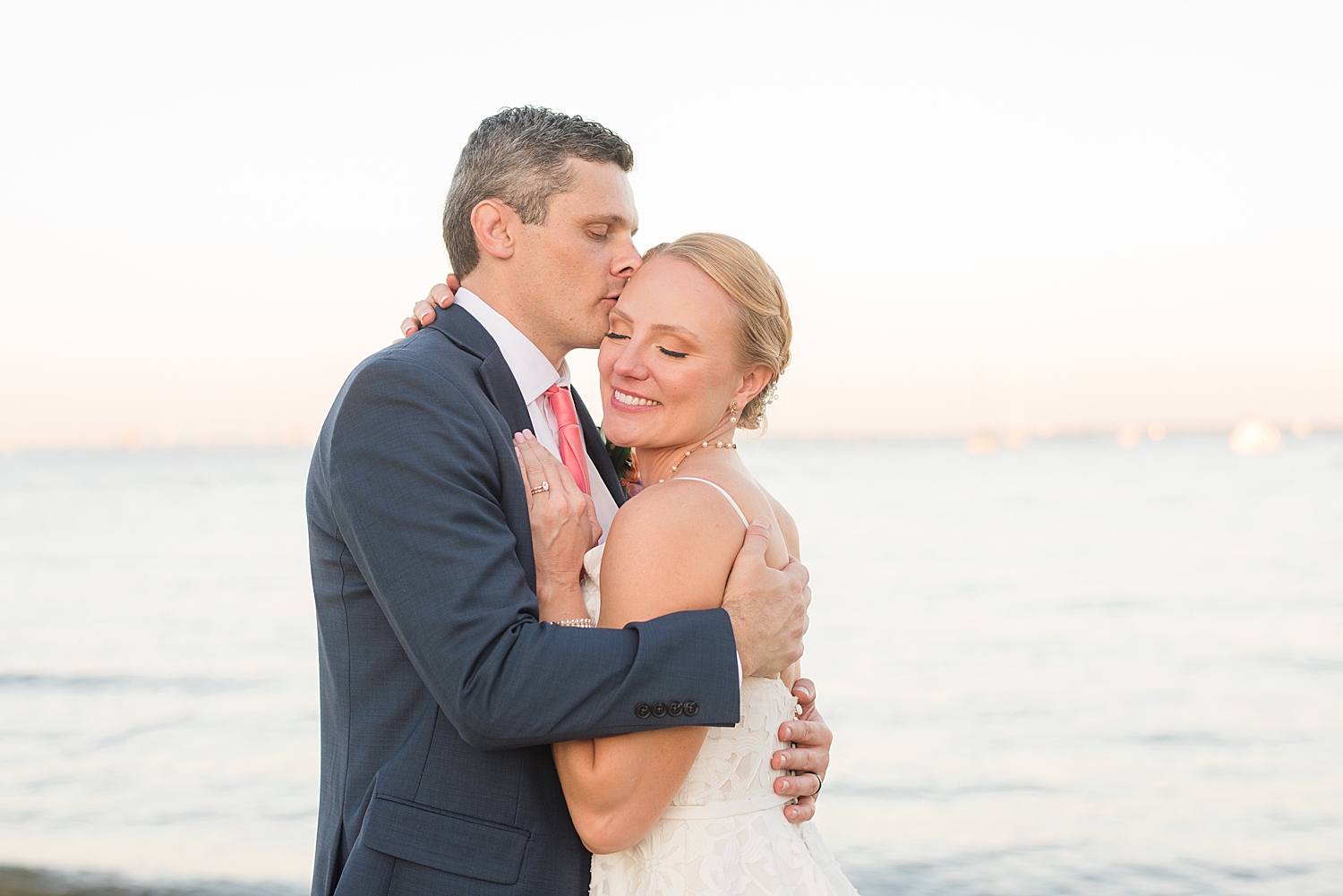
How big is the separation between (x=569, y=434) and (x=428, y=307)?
0.46 meters

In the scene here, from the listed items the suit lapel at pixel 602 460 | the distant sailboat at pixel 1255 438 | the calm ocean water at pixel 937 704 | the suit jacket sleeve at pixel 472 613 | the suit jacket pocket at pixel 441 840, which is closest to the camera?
the suit jacket sleeve at pixel 472 613

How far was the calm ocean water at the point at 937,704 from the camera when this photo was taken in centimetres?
808

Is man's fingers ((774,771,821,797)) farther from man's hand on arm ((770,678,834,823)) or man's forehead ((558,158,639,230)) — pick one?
man's forehead ((558,158,639,230))

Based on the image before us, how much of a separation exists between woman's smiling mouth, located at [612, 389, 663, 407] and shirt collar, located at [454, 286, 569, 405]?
8.7 inches

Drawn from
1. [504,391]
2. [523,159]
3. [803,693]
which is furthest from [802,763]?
[523,159]

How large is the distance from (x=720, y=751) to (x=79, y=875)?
259 inches

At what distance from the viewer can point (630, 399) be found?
2.57m

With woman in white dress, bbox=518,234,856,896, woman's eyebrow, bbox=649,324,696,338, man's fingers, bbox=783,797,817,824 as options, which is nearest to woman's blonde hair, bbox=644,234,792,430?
woman in white dress, bbox=518,234,856,896

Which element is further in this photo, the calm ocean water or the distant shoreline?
the calm ocean water

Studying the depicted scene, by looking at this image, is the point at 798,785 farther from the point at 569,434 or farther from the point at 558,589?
the point at 569,434

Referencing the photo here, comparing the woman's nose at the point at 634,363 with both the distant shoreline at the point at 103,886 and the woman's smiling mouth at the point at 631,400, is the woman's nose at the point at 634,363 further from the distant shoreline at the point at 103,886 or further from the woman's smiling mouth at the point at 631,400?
the distant shoreline at the point at 103,886

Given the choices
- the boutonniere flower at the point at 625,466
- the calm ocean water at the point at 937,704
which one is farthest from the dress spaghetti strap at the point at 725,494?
the calm ocean water at the point at 937,704

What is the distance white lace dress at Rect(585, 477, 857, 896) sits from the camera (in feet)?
7.54

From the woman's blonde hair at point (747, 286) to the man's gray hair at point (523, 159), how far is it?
302 millimetres
